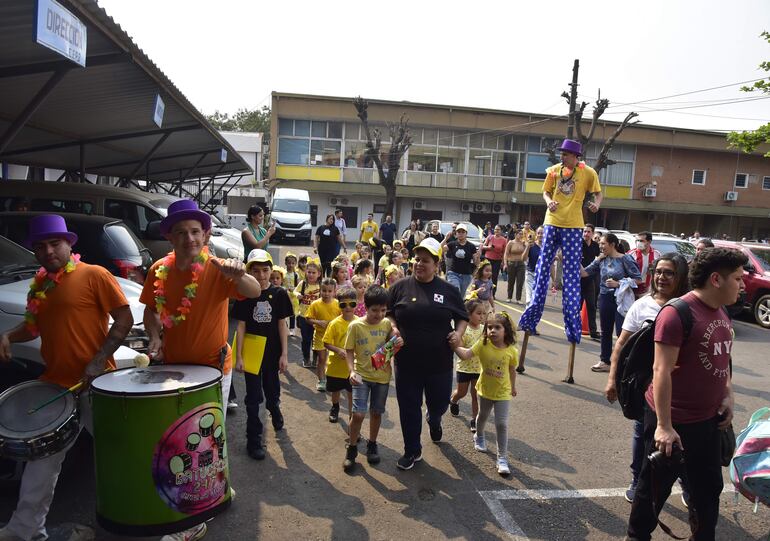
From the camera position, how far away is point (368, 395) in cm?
454

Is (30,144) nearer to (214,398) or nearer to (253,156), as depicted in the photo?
(214,398)

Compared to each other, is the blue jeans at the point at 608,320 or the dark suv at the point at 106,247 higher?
the dark suv at the point at 106,247

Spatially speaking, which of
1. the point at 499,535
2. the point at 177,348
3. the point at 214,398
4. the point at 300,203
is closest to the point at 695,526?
the point at 499,535

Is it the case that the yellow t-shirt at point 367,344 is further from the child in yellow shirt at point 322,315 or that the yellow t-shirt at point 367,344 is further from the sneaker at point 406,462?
the child in yellow shirt at point 322,315

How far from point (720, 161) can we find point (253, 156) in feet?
106

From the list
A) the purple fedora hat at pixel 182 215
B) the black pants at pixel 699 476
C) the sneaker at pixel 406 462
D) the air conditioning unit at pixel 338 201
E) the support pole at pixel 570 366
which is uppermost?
the air conditioning unit at pixel 338 201

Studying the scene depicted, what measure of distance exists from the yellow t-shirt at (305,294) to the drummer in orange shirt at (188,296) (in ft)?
12.2

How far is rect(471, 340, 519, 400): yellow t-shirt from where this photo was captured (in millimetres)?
4664

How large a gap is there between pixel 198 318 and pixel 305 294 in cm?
396

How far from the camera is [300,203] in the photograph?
86.8ft

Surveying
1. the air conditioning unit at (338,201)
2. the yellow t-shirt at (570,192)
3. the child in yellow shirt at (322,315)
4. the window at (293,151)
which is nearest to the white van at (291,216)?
the air conditioning unit at (338,201)

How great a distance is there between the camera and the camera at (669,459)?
2.91 metres

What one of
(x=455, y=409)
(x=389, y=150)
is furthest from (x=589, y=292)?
(x=389, y=150)

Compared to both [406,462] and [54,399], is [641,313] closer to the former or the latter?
[406,462]
